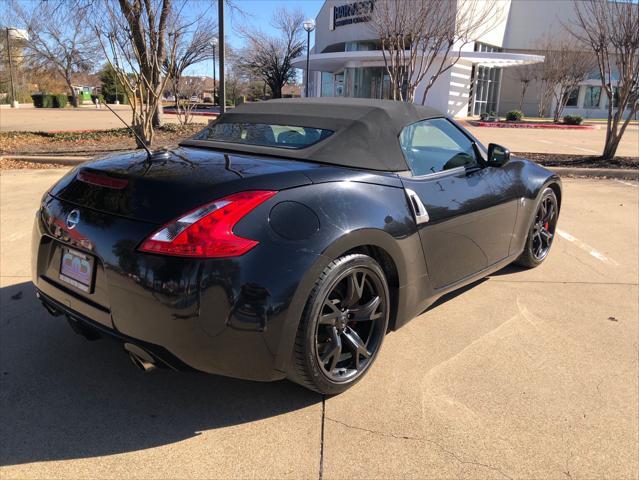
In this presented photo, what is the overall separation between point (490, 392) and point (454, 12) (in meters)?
14.7

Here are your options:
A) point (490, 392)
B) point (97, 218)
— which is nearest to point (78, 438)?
point (97, 218)

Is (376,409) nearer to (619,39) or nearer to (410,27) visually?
(619,39)

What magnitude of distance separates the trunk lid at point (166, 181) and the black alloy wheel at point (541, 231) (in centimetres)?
263

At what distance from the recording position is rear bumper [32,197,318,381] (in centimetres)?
214

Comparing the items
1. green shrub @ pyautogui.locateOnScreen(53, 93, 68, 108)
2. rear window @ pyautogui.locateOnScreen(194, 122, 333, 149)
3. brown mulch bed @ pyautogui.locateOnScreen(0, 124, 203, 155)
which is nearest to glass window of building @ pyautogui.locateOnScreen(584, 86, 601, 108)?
brown mulch bed @ pyautogui.locateOnScreen(0, 124, 203, 155)

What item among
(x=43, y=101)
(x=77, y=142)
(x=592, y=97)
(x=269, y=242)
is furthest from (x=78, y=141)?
(x=592, y=97)

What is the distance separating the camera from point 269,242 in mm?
2225

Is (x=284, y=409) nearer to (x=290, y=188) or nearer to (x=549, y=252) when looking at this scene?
(x=290, y=188)

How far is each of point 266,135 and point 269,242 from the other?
4.23 ft

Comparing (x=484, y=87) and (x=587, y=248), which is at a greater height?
(x=484, y=87)

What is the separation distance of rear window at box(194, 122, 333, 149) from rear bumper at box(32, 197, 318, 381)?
1.05 metres

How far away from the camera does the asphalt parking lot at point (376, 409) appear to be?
227 cm

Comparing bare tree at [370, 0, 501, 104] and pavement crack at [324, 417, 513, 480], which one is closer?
pavement crack at [324, 417, 513, 480]

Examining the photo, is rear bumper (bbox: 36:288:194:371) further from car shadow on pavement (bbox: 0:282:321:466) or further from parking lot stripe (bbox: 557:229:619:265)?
parking lot stripe (bbox: 557:229:619:265)
